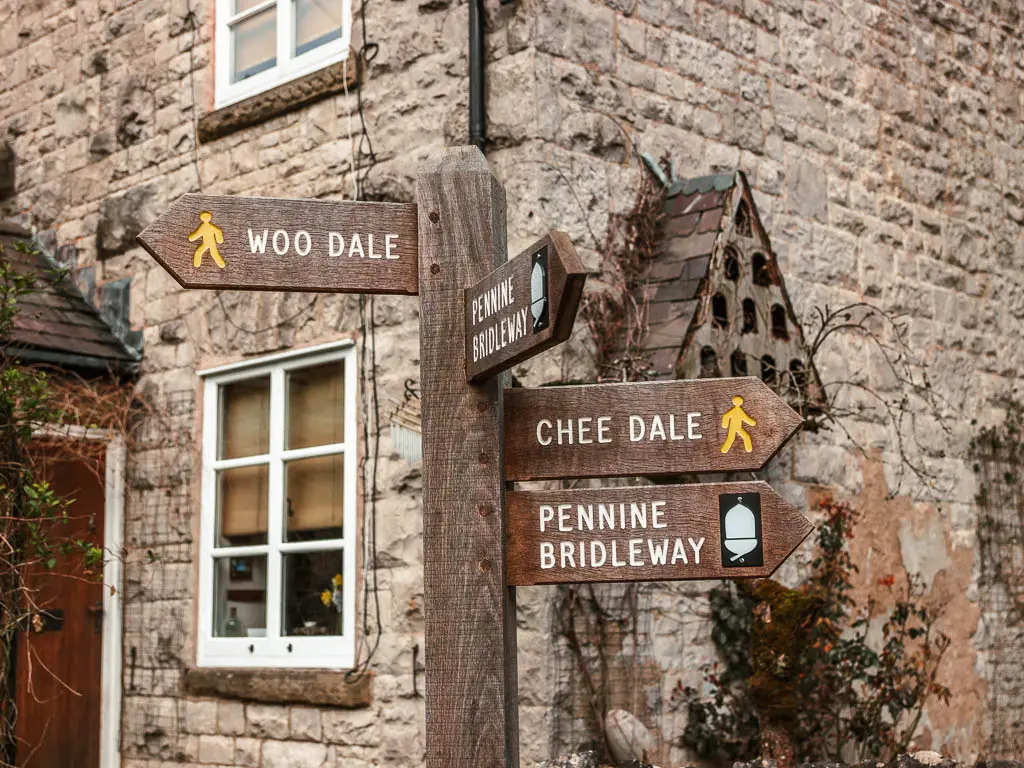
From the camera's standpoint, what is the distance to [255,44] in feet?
24.7

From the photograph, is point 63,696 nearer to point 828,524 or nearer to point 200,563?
point 200,563

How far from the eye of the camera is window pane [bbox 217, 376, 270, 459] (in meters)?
7.23

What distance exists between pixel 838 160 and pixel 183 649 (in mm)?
4510

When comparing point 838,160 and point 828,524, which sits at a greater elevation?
point 838,160

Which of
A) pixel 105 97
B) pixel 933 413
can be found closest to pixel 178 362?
pixel 105 97

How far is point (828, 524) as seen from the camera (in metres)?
7.01

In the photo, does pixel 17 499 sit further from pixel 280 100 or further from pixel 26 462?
pixel 280 100

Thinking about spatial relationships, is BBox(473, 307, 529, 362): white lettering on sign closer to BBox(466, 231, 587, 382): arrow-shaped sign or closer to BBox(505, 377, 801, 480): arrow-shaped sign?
BBox(466, 231, 587, 382): arrow-shaped sign

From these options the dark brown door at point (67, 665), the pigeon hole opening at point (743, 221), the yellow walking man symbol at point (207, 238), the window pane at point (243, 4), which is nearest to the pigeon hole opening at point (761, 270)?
→ the pigeon hole opening at point (743, 221)

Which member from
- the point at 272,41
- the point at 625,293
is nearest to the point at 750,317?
the point at 625,293

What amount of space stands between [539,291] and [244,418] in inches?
183

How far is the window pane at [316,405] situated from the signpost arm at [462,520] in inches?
137

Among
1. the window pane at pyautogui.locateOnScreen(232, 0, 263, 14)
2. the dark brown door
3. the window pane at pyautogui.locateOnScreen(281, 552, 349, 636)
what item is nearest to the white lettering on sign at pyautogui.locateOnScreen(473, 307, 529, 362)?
the window pane at pyautogui.locateOnScreen(281, 552, 349, 636)

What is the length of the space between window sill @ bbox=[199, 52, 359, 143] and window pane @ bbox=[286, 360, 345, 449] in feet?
4.56
